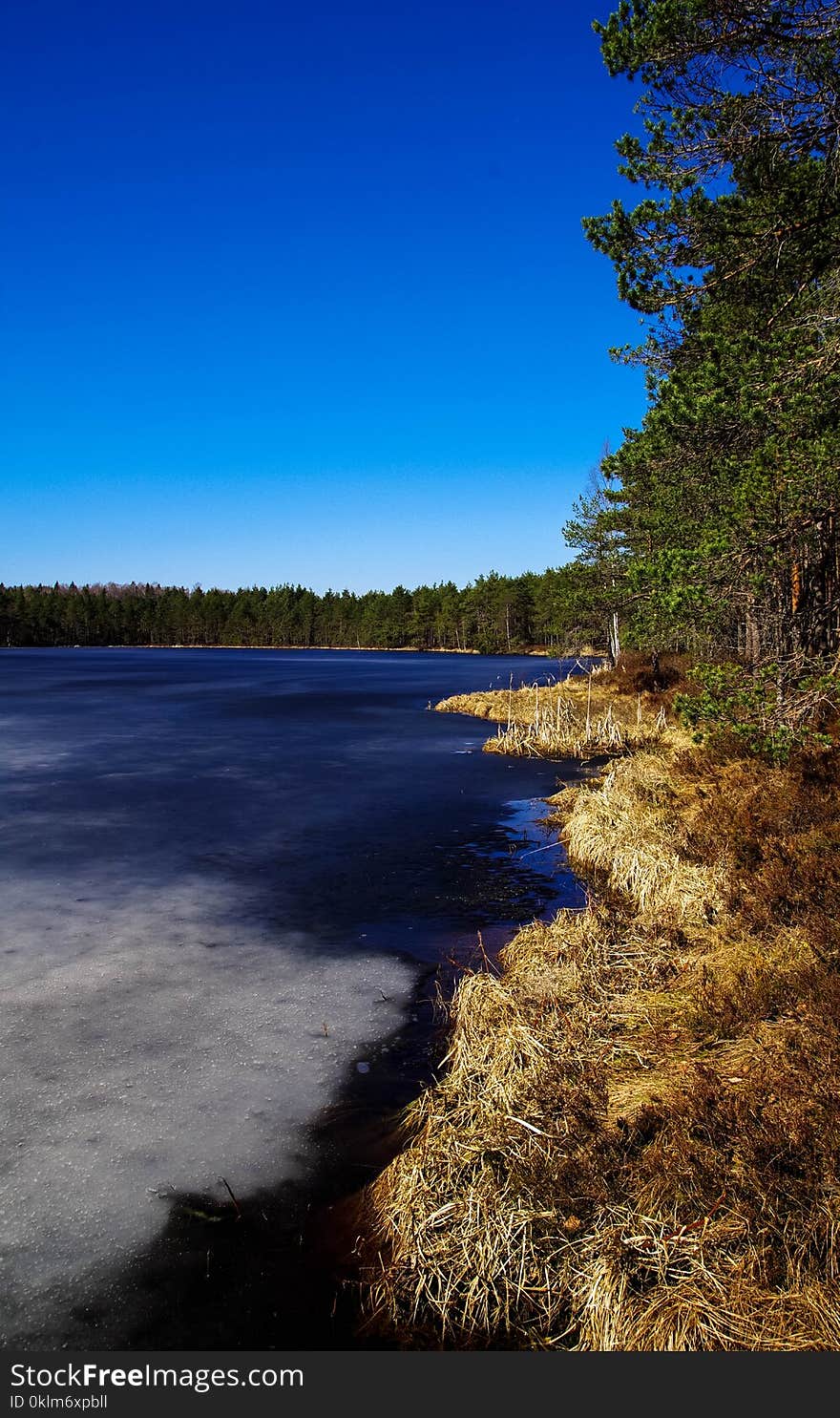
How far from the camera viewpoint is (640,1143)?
5.21 m

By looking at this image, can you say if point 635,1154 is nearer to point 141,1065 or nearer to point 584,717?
point 141,1065

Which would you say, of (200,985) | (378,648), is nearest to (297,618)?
(378,648)

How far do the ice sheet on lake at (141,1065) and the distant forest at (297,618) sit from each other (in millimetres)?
115467

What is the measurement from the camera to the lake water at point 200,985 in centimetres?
484

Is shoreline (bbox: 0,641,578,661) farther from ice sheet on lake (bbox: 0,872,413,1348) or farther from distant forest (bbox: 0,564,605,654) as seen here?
ice sheet on lake (bbox: 0,872,413,1348)

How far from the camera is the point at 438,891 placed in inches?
486

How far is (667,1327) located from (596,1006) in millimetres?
3524

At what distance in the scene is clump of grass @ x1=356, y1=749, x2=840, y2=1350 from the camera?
3.99 m

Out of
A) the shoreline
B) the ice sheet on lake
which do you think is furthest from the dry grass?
the shoreline

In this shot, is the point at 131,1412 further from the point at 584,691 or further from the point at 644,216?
the point at 584,691

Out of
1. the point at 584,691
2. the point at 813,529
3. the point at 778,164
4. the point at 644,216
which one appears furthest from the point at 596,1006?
the point at 584,691

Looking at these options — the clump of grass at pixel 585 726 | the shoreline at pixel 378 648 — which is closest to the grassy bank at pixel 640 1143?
the clump of grass at pixel 585 726

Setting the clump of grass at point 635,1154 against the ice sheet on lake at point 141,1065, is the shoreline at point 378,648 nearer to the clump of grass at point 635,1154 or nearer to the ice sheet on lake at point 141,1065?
the ice sheet on lake at point 141,1065

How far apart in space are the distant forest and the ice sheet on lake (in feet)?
379
